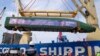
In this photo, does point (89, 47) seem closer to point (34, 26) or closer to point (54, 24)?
point (54, 24)

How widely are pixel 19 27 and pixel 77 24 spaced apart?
5.08 m

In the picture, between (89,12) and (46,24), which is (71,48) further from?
(89,12)

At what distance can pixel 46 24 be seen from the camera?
23234 millimetres

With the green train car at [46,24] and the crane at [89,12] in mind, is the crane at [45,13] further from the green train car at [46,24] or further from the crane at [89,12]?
the green train car at [46,24]

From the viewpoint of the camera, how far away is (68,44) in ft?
74.8

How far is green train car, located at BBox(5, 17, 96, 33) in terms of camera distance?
23.0 m

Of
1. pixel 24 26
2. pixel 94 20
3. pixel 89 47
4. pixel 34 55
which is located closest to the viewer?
pixel 34 55

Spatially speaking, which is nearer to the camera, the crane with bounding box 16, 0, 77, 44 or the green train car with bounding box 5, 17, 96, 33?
the green train car with bounding box 5, 17, 96, 33

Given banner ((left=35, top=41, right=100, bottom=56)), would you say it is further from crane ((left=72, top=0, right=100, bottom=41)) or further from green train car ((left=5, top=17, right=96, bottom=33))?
crane ((left=72, top=0, right=100, bottom=41))

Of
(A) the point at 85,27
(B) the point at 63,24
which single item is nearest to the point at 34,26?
(B) the point at 63,24

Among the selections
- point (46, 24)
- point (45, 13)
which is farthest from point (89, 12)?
point (46, 24)

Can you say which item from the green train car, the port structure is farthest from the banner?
the port structure

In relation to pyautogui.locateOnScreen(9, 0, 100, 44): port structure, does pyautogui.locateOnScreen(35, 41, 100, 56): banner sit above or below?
below

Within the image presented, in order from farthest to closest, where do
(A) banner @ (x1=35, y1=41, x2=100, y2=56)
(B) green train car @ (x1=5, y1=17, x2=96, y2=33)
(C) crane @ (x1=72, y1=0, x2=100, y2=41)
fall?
(C) crane @ (x1=72, y1=0, x2=100, y2=41), (B) green train car @ (x1=5, y1=17, x2=96, y2=33), (A) banner @ (x1=35, y1=41, x2=100, y2=56)
